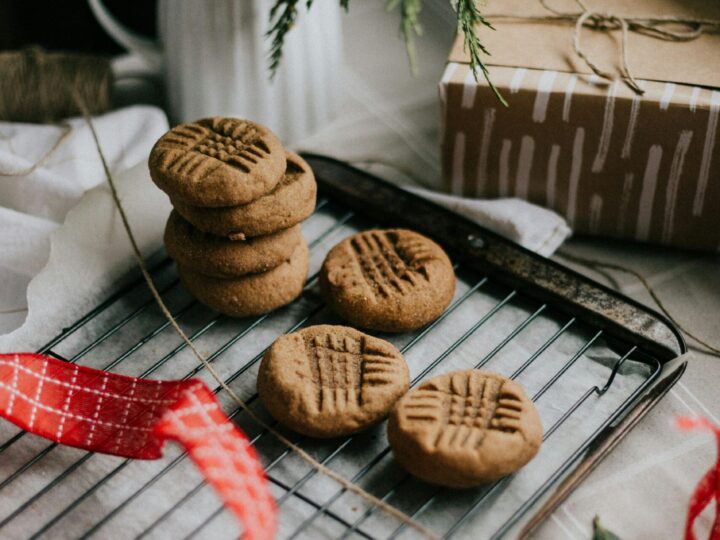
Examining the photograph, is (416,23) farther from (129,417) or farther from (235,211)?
(129,417)

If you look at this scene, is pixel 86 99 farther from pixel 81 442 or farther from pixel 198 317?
pixel 81 442

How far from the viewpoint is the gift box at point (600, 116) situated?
1.20 m

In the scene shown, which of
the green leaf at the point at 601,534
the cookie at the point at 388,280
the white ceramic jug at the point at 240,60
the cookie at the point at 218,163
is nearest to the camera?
the green leaf at the point at 601,534

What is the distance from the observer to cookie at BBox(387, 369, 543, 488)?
0.93m

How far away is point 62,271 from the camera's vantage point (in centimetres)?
120

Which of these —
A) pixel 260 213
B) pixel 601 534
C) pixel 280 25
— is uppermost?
pixel 280 25

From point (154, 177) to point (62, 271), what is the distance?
0.76 feet

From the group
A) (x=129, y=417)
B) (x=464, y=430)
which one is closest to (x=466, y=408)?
(x=464, y=430)

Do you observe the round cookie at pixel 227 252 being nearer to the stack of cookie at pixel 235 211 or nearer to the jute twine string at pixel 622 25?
the stack of cookie at pixel 235 211

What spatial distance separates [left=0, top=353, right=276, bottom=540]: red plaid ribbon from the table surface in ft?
1.15

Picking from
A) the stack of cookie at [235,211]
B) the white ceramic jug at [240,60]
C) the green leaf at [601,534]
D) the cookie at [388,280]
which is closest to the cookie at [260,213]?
the stack of cookie at [235,211]

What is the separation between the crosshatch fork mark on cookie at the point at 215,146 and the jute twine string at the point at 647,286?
534 mm

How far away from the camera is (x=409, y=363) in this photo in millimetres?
1144

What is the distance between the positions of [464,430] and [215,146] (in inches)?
19.0
